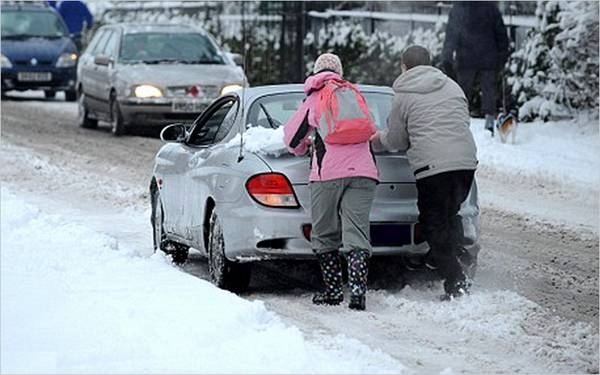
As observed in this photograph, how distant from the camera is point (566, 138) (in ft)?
66.1

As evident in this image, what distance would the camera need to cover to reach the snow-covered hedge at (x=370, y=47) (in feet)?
82.8

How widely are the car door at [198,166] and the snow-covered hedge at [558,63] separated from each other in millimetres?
9156

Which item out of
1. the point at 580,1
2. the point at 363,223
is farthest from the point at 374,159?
the point at 580,1

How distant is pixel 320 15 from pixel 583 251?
664 inches

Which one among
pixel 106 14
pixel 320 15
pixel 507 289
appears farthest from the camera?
pixel 106 14

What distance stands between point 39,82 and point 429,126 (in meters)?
21.3

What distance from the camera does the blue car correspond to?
30.3 m

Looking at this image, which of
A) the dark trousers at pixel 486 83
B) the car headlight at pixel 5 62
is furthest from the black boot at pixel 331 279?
the car headlight at pixel 5 62

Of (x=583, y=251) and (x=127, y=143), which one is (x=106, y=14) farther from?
(x=583, y=251)

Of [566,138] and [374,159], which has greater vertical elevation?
[374,159]

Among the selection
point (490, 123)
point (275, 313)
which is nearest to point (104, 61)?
point (490, 123)

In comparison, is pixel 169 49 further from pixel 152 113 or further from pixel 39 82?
pixel 39 82

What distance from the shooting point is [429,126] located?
392 inches

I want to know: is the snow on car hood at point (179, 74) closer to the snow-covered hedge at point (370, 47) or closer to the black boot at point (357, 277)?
the snow-covered hedge at point (370, 47)
